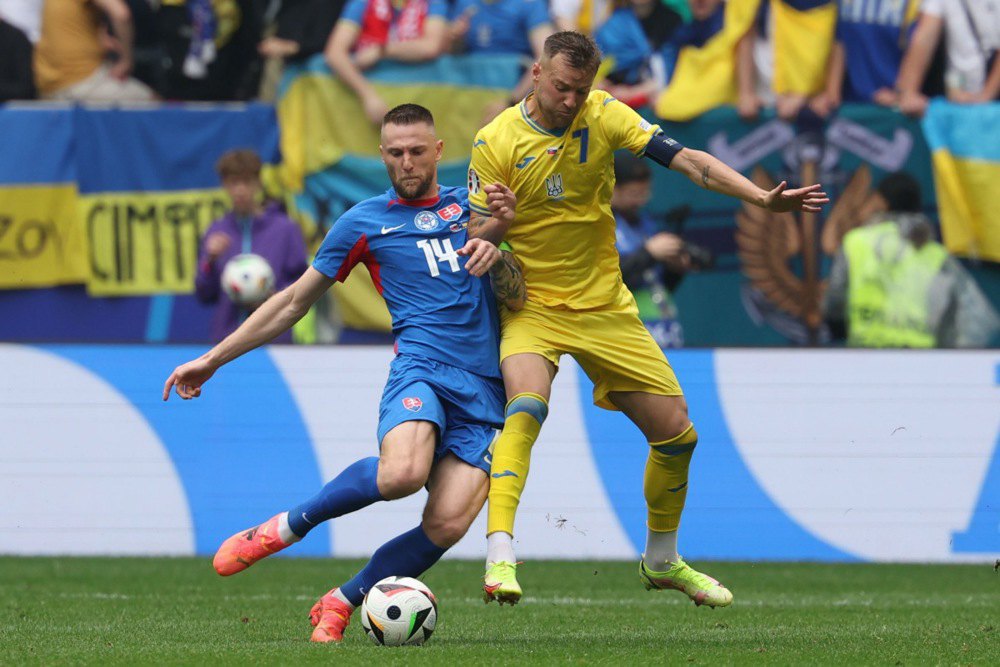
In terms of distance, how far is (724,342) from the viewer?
13.3 meters

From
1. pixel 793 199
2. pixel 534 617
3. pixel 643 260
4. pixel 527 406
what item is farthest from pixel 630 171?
pixel 793 199

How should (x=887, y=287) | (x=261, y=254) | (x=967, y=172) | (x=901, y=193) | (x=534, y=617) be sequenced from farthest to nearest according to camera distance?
(x=967, y=172)
(x=901, y=193)
(x=887, y=287)
(x=261, y=254)
(x=534, y=617)

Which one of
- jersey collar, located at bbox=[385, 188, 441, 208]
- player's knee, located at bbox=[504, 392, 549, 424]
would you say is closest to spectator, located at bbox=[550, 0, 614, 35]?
jersey collar, located at bbox=[385, 188, 441, 208]

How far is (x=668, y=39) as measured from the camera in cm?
1325

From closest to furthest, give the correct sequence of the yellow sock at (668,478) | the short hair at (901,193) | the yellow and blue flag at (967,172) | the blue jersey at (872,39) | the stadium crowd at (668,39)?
the yellow sock at (668,478), the short hair at (901,193), the yellow and blue flag at (967,172), the stadium crowd at (668,39), the blue jersey at (872,39)

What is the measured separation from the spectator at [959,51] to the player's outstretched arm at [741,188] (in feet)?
21.8

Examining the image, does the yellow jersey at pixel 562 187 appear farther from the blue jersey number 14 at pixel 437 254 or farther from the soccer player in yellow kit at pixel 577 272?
the blue jersey number 14 at pixel 437 254

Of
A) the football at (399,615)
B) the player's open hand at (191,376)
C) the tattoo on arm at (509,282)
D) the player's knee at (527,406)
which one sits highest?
the tattoo on arm at (509,282)

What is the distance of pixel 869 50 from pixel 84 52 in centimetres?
626

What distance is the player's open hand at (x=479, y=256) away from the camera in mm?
6430

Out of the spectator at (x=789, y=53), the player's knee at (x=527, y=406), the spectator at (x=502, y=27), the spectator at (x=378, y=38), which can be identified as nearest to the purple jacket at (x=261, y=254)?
the spectator at (x=378, y=38)

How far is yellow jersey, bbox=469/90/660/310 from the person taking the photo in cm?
698

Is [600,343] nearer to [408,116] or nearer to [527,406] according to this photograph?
[527,406]

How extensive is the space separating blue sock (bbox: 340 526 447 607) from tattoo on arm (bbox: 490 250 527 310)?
3.38 feet
